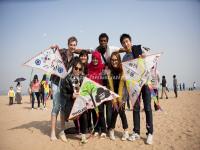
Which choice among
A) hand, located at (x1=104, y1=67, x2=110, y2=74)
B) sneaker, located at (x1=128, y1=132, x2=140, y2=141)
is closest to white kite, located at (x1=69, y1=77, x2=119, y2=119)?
hand, located at (x1=104, y1=67, x2=110, y2=74)

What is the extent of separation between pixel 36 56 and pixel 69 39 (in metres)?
1.15

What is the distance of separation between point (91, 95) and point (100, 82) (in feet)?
1.63

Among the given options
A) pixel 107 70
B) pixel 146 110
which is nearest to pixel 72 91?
pixel 107 70

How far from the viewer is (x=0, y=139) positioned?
5969mm

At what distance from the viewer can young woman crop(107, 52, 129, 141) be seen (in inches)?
221

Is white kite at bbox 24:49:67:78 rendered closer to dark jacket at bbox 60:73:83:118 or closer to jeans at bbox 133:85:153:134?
dark jacket at bbox 60:73:83:118

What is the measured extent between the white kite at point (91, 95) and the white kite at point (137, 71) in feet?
1.87

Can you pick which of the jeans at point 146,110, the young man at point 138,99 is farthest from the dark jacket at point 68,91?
the jeans at point 146,110

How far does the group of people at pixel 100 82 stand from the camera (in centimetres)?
557

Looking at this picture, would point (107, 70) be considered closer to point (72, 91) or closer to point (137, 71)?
point (137, 71)

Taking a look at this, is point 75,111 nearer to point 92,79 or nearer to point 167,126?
point 92,79

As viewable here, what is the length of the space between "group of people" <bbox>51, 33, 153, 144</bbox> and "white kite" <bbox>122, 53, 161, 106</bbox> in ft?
Answer: 0.43

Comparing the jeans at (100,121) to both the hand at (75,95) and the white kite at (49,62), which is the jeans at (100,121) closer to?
the hand at (75,95)

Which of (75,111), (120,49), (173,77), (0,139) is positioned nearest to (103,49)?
(120,49)
